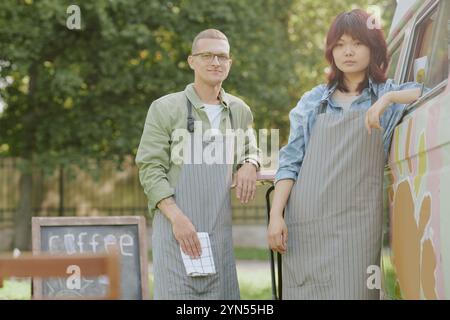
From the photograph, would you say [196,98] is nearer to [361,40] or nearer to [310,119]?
[310,119]

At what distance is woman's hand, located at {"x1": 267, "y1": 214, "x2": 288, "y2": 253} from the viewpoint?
3.34 meters

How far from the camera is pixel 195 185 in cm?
371

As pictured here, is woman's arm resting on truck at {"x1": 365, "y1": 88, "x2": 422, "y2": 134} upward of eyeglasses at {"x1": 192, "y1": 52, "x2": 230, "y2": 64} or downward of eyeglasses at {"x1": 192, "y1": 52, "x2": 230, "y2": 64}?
downward

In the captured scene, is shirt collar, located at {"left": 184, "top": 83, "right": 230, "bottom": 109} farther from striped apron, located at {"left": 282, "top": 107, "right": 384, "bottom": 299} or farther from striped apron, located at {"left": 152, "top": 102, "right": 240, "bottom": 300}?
striped apron, located at {"left": 282, "top": 107, "right": 384, "bottom": 299}

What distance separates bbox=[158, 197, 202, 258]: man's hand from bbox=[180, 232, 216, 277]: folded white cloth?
0.06 feet

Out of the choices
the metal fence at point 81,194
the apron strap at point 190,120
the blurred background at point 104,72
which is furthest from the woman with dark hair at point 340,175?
the metal fence at point 81,194

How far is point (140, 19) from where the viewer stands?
1376 centimetres

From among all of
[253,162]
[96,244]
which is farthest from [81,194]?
[253,162]

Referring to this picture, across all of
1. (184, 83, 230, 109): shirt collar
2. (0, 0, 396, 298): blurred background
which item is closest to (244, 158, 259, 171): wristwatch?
(184, 83, 230, 109): shirt collar

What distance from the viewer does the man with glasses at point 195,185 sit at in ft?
12.0

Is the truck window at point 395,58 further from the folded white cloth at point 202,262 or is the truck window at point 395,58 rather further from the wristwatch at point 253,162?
the folded white cloth at point 202,262

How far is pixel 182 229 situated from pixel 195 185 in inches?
8.4

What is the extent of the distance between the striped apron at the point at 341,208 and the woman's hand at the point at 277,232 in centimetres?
7

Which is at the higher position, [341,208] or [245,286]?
[341,208]
